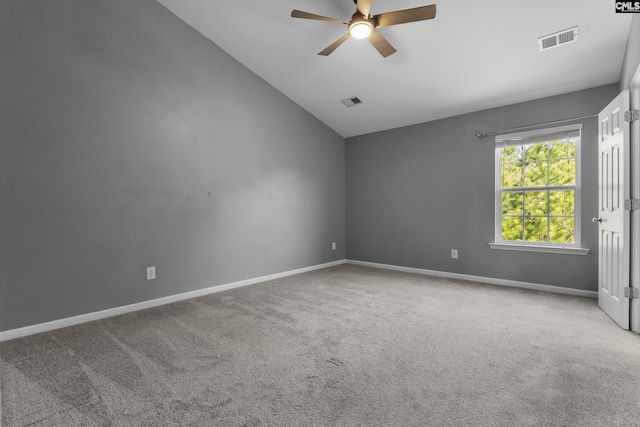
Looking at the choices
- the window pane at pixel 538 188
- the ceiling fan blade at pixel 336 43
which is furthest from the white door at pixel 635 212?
the ceiling fan blade at pixel 336 43

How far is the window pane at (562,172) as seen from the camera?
368 centimetres

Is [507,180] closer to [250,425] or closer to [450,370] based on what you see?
[450,370]

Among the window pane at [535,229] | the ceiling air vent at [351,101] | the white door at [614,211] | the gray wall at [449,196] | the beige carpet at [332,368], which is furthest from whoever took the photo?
the ceiling air vent at [351,101]

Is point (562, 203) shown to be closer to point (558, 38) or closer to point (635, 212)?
point (635, 212)

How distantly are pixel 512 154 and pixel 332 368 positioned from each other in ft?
12.4

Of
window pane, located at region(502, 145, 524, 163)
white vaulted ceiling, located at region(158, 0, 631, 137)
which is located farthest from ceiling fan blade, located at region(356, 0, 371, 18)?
window pane, located at region(502, 145, 524, 163)

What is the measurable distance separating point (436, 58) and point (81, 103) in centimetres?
365

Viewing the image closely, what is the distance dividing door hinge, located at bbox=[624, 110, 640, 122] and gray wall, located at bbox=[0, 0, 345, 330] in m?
3.79

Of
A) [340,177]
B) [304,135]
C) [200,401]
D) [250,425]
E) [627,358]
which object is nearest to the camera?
[250,425]

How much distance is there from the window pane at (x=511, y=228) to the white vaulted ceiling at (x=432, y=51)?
5.05 ft

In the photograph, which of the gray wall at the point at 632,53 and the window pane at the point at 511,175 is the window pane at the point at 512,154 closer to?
the window pane at the point at 511,175

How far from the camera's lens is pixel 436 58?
3428 mm

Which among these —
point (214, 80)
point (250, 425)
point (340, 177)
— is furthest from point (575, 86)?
point (250, 425)

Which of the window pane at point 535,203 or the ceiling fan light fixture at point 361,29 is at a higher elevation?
the ceiling fan light fixture at point 361,29
